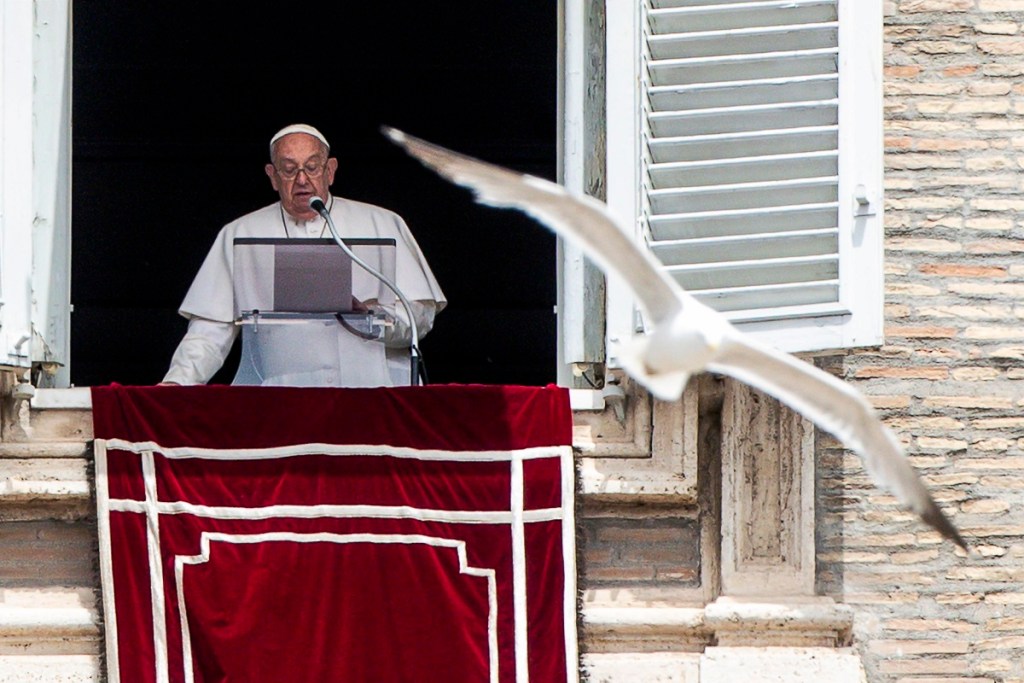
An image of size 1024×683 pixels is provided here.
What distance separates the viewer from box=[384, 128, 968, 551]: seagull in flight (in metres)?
5.41

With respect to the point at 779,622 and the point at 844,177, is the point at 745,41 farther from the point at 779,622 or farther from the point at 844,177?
the point at 779,622

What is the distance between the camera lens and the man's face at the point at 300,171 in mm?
7445

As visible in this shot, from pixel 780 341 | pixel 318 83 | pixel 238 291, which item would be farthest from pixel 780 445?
pixel 318 83

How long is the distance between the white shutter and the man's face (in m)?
1.22

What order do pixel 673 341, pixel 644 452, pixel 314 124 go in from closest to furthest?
pixel 673 341 → pixel 644 452 → pixel 314 124

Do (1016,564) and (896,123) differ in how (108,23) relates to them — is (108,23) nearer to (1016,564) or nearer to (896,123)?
(896,123)

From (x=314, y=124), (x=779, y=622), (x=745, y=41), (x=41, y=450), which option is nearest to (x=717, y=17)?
(x=745, y=41)

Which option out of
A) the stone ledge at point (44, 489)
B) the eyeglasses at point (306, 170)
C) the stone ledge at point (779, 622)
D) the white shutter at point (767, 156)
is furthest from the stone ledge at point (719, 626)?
the eyeglasses at point (306, 170)

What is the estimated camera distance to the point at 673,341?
5523 mm

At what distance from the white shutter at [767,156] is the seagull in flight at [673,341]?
47 centimetres

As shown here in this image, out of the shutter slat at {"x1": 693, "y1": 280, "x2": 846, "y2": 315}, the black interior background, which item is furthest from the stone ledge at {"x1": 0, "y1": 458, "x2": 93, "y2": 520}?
the black interior background

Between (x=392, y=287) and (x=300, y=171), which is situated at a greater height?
(x=300, y=171)

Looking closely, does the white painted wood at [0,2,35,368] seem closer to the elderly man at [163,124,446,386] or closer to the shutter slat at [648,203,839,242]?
the elderly man at [163,124,446,386]

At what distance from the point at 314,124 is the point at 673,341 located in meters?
4.41
